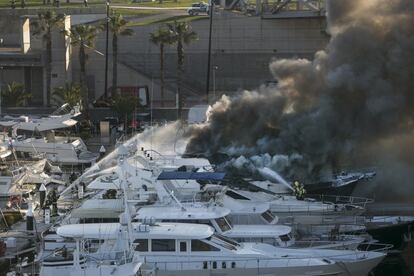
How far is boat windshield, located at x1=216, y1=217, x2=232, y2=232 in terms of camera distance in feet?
100

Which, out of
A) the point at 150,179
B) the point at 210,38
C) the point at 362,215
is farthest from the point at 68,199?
the point at 210,38

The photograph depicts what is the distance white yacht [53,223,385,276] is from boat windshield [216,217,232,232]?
0.92m

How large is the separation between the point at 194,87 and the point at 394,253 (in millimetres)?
38033

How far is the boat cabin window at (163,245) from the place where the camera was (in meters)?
28.6

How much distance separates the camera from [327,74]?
43.4 metres

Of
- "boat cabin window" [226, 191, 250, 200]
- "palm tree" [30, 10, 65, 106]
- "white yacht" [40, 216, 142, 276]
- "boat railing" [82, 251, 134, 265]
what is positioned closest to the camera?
"white yacht" [40, 216, 142, 276]

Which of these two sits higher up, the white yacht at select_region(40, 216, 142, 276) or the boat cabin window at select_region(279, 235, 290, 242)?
the white yacht at select_region(40, 216, 142, 276)

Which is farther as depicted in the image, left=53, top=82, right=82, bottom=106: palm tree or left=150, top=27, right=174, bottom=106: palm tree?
left=150, top=27, right=174, bottom=106: palm tree

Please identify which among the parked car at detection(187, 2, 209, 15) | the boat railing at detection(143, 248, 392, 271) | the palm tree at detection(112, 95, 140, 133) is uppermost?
the parked car at detection(187, 2, 209, 15)

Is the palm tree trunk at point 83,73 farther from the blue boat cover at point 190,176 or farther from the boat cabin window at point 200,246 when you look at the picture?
the boat cabin window at point 200,246

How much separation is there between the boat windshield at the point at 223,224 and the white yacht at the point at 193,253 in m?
0.92

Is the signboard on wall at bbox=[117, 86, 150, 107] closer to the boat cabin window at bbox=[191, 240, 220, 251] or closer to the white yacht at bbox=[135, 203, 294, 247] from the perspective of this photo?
the white yacht at bbox=[135, 203, 294, 247]

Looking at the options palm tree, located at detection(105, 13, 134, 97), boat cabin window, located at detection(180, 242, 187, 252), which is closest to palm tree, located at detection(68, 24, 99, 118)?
palm tree, located at detection(105, 13, 134, 97)

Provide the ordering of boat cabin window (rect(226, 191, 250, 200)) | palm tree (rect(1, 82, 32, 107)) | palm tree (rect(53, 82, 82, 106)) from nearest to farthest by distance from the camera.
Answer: boat cabin window (rect(226, 191, 250, 200))
palm tree (rect(53, 82, 82, 106))
palm tree (rect(1, 82, 32, 107))
